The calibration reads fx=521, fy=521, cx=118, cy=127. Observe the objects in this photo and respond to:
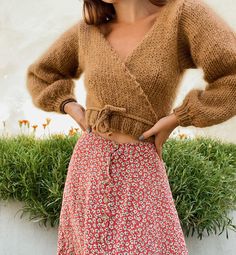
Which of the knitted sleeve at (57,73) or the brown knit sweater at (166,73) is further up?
the brown knit sweater at (166,73)

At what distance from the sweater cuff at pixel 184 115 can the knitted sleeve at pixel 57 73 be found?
61cm

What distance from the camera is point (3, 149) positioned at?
3.70 metres

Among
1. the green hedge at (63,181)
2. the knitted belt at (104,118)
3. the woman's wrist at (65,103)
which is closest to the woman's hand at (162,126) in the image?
the knitted belt at (104,118)

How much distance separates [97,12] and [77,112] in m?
0.44

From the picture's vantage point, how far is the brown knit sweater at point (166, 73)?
1920 mm

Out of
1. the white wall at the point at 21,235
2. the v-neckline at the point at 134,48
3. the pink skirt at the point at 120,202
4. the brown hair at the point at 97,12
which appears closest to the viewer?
the pink skirt at the point at 120,202

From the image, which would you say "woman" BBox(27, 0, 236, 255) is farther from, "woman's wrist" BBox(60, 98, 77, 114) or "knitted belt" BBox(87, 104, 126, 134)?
"woman's wrist" BBox(60, 98, 77, 114)

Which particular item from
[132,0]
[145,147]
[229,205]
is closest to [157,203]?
[145,147]

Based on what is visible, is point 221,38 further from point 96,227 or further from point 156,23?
point 96,227

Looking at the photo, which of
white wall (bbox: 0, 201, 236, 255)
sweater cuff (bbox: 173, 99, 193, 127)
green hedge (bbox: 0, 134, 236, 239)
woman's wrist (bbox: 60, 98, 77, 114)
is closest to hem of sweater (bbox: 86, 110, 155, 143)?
sweater cuff (bbox: 173, 99, 193, 127)

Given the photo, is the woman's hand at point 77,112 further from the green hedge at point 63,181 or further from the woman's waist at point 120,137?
the green hedge at point 63,181

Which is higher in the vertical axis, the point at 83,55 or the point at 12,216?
the point at 83,55

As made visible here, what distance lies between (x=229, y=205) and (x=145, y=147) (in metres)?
1.89

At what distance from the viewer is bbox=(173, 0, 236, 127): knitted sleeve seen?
191 cm
